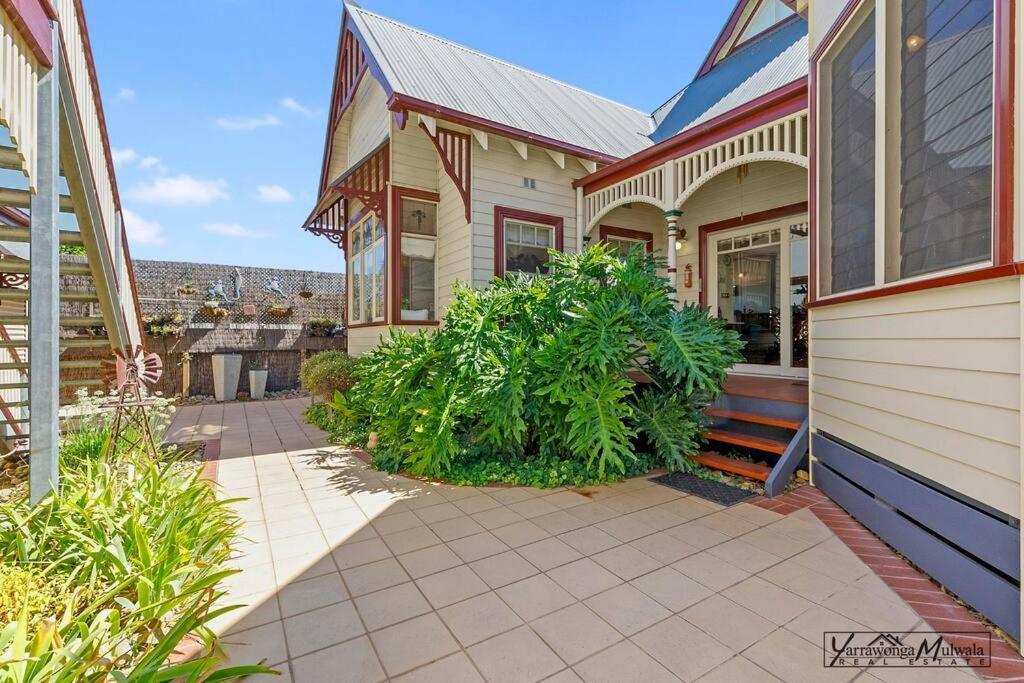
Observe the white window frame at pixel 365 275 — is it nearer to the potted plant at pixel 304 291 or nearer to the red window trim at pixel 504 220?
the red window trim at pixel 504 220

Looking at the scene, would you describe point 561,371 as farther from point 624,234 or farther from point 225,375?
point 225,375

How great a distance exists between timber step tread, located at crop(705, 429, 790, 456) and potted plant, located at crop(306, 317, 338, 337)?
9.12 m

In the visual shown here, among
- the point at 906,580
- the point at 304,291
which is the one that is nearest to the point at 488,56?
the point at 304,291

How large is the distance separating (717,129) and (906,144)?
2613mm

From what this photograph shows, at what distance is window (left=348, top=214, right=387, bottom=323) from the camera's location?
7.17m

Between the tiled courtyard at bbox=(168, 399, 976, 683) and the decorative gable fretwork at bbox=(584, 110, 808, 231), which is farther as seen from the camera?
the decorative gable fretwork at bbox=(584, 110, 808, 231)

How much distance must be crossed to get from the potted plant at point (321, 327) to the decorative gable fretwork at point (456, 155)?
619cm

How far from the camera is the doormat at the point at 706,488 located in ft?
11.5

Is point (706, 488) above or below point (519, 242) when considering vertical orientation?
below

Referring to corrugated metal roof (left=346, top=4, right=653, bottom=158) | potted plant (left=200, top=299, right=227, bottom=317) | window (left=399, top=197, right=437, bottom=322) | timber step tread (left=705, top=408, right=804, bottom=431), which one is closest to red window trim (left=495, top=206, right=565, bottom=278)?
corrugated metal roof (left=346, top=4, right=653, bottom=158)

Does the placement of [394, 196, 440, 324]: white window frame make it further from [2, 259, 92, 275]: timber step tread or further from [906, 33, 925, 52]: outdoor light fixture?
[906, 33, 925, 52]: outdoor light fixture

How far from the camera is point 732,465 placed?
3.92 m

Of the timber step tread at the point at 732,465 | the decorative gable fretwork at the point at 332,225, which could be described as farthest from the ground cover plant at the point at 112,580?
the decorative gable fretwork at the point at 332,225

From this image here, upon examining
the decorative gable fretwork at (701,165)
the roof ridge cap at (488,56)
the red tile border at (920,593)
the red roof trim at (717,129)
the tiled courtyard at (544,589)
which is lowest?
the tiled courtyard at (544,589)
